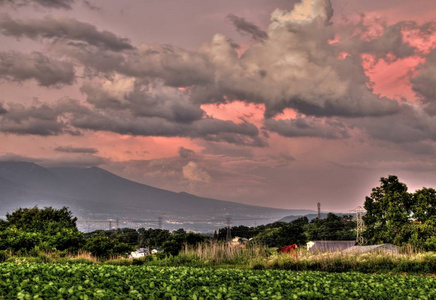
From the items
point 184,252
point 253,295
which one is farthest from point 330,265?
point 253,295

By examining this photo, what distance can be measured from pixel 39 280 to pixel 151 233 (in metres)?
52.3

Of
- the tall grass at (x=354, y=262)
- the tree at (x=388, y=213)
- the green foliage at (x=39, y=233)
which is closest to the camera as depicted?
the tall grass at (x=354, y=262)

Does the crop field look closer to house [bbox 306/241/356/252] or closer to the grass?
the grass

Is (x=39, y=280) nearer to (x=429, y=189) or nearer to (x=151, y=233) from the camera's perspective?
(x=429, y=189)

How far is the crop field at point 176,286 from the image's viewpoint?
341 inches

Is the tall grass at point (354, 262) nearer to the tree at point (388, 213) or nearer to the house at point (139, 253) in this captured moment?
the house at point (139, 253)

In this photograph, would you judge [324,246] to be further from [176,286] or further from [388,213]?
[176,286]

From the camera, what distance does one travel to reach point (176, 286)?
10.0 meters

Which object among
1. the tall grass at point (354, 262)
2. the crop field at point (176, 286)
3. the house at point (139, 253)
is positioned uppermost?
the crop field at point (176, 286)

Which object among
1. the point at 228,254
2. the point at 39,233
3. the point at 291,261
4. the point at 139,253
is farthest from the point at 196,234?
the point at 139,253

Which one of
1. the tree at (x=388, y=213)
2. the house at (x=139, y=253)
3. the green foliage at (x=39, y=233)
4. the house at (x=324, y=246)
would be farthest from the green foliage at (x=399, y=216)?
the green foliage at (x=39, y=233)

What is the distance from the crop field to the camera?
28.5 feet

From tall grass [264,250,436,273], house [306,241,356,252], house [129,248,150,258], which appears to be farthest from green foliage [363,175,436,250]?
house [129,248,150,258]

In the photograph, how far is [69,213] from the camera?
34.7 meters
